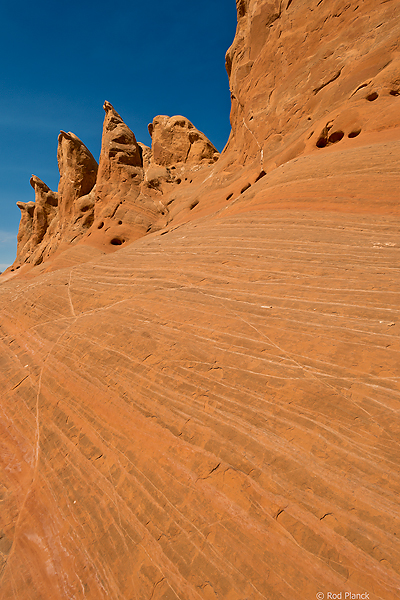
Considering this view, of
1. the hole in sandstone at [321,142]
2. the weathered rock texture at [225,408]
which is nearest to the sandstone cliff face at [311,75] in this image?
the hole in sandstone at [321,142]

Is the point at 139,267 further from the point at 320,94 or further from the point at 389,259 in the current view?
the point at 320,94

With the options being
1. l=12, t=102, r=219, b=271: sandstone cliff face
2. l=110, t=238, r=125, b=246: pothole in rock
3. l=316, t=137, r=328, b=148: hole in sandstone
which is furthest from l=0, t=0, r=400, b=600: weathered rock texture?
l=12, t=102, r=219, b=271: sandstone cliff face

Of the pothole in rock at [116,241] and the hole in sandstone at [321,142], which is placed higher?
the pothole in rock at [116,241]

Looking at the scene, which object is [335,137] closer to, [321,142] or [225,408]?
[321,142]

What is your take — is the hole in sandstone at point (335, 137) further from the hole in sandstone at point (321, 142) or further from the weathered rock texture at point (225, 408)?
the weathered rock texture at point (225, 408)

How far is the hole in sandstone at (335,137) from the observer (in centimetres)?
751

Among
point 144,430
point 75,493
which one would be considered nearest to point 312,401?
point 144,430

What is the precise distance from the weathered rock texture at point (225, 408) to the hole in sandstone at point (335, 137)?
83 centimetres

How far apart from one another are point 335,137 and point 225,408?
818cm

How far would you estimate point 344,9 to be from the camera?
8.74 metres

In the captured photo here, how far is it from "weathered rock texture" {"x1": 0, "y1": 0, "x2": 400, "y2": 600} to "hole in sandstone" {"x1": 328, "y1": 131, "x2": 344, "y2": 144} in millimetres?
835

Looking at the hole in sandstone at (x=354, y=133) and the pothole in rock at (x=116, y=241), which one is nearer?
the hole in sandstone at (x=354, y=133)

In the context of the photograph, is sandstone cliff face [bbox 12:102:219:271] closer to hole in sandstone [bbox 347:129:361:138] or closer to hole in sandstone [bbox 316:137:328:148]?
hole in sandstone [bbox 316:137:328:148]

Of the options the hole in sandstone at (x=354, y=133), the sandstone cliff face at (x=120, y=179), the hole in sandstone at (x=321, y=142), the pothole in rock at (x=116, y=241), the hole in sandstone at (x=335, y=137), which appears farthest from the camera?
the sandstone cliff face at (x=120, y=179)
